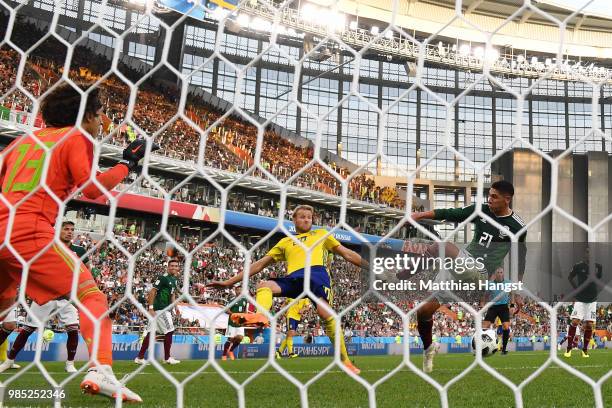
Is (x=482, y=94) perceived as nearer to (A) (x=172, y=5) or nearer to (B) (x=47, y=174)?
(A) (x=172, y=5)

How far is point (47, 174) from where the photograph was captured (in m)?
2.67

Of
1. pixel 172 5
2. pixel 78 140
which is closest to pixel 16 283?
pixel 78 140

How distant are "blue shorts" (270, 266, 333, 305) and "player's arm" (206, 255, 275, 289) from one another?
206 mm

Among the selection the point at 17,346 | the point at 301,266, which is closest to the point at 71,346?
the point at 17,346

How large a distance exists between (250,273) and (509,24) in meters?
34.9

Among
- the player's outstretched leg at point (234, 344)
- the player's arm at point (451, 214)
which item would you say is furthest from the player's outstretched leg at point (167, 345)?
the player's arm at point (451, 214)

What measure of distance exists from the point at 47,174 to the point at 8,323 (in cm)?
406

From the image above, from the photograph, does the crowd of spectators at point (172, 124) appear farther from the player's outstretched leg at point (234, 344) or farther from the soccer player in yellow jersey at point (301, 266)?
the soccer player in yellow jersey at point (301, 266)

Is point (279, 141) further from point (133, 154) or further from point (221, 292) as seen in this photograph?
point (133, 154)

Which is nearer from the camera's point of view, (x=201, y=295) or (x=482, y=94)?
(x=201, y=295)

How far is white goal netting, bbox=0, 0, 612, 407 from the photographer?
18.1ft

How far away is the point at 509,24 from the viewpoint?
34.8 meters

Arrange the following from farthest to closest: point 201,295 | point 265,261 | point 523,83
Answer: point 523,83
point 201,295
point 265,261

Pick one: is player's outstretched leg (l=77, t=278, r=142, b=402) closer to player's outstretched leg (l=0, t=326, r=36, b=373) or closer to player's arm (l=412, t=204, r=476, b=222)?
player's arm (l=412, t=204, r=476, b=222)
